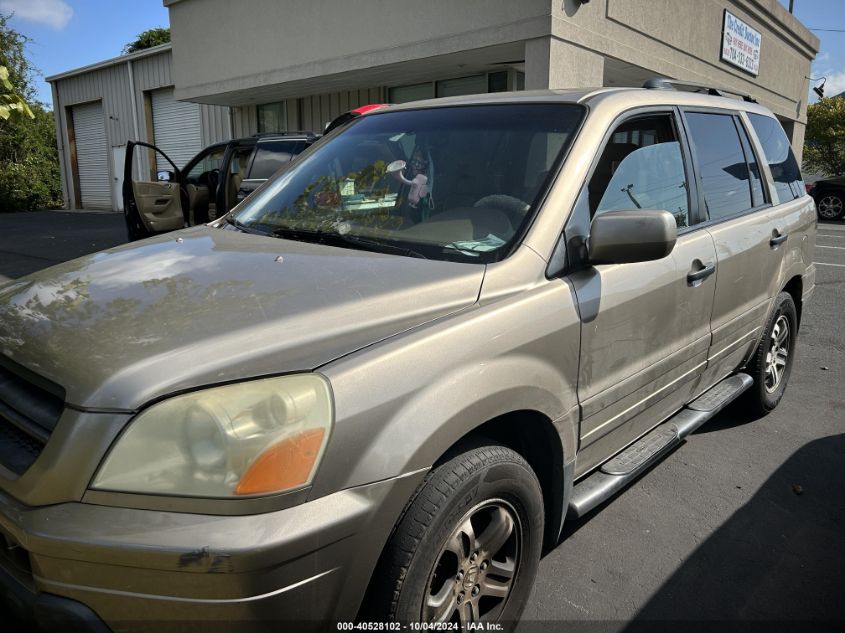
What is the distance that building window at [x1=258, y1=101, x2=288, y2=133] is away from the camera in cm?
1686

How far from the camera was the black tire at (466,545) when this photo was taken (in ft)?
5.41

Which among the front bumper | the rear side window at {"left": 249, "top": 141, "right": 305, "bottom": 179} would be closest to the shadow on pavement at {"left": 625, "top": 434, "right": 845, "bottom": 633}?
the front bumper

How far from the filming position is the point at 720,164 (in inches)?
130

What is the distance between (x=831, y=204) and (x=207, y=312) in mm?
20452

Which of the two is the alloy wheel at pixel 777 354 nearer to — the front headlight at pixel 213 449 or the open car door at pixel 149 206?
the front headlight at pixel 213 449

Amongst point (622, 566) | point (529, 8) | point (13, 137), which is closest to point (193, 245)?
point (622, 566)

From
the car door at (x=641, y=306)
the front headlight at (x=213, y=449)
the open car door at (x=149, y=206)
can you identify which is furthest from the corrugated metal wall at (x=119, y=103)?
the front headlight at (x=213, y=449)

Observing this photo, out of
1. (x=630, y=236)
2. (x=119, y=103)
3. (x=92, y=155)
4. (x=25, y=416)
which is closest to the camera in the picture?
(x=25, y=416)

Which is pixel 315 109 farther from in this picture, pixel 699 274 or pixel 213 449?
pixel 213 449

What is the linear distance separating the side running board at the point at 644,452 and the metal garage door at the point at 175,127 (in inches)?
748

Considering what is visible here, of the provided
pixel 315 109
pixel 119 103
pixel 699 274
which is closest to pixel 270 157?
pixel 699 274

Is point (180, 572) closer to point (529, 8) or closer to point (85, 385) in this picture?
point (85, 385)

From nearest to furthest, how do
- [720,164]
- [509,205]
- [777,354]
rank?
[509,205]
[720,164]
[777,354]

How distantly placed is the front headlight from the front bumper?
0.06m
